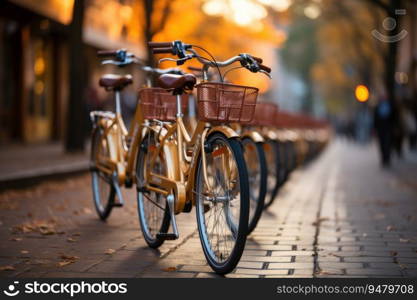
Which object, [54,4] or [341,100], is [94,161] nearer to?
[54,4]

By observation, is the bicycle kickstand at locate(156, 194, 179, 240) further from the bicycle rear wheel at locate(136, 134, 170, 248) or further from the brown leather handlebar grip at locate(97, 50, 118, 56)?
the brown leather handlebar grip at locate(97, 50, 118, 56)

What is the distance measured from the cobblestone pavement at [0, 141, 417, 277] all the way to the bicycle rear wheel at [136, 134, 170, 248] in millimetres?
136

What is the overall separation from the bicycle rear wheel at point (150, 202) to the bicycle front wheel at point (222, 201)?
486mm

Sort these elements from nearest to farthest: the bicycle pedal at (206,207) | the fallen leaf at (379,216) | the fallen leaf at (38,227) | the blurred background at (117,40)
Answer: the bicycle pedal at (206,207), the fallen leaf at (38,227), the fallen leaf at (379,216), the blurred background at (117,40)

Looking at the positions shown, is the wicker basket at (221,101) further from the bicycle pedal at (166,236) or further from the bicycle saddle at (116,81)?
the bicycle saddle at (116,81)

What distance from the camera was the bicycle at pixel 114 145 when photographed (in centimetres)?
754

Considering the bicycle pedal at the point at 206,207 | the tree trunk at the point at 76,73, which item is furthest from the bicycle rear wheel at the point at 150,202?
the tree trunk at the point at 76,73

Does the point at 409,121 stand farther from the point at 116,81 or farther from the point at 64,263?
the point at 64,263

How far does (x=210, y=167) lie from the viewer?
19.6ft

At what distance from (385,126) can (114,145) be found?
12.8 meters

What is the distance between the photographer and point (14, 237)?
7043 mm

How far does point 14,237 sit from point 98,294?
2.45 m

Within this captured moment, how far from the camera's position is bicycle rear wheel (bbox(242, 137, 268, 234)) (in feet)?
24.5

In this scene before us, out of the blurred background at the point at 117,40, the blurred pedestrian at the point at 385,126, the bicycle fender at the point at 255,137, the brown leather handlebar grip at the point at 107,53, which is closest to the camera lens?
the bicycle fender at the point at 255,137
